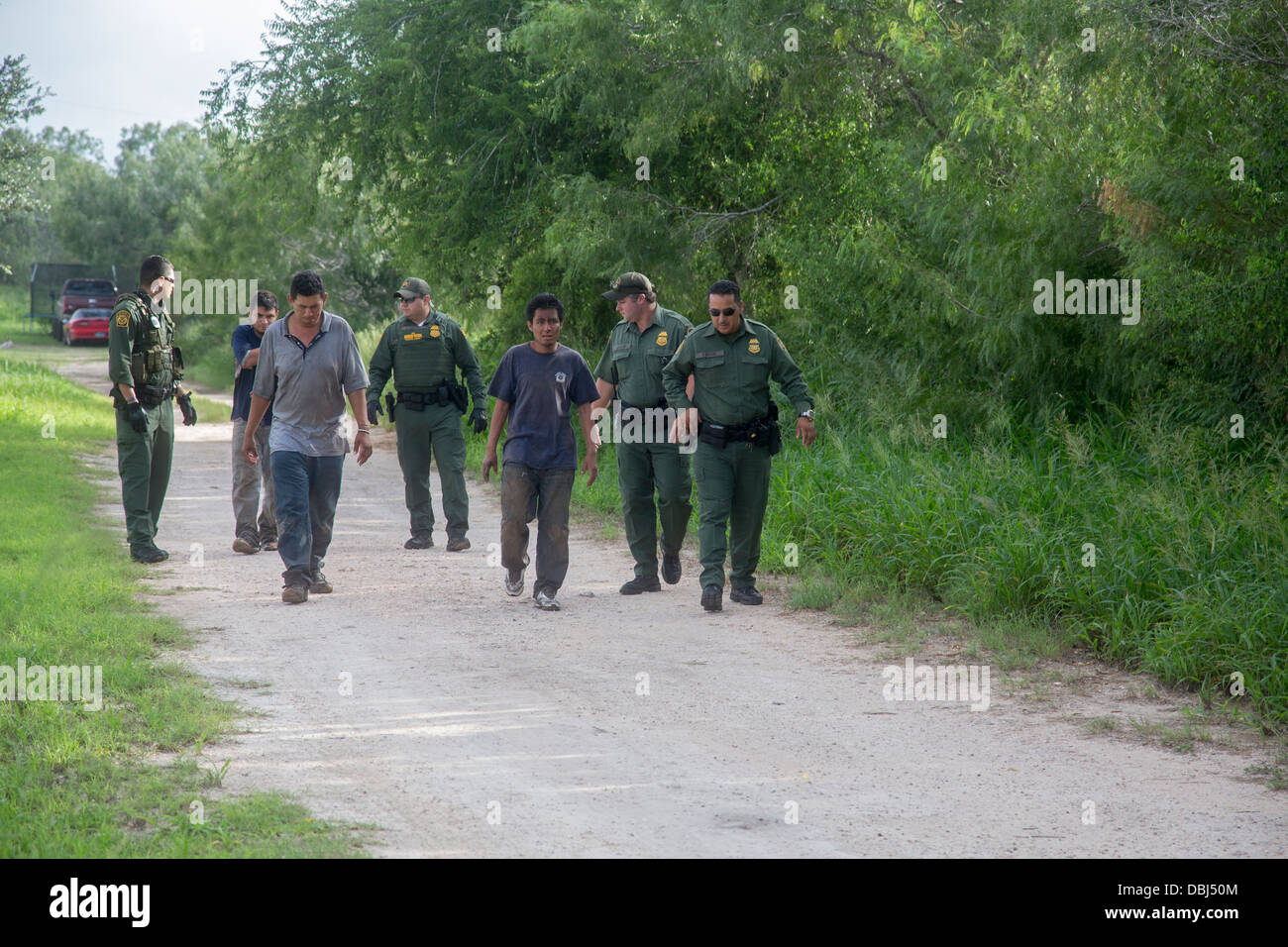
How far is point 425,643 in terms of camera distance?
23.6ft

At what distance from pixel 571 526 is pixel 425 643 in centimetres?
467

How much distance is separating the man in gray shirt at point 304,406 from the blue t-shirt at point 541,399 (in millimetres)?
958

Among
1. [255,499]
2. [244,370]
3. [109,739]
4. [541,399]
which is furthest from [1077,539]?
[244,370]

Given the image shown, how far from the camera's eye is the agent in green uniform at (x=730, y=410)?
8.34m

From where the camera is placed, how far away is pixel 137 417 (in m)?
9.39

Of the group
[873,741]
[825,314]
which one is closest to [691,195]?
[825,314]

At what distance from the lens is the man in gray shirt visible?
8.18 meters

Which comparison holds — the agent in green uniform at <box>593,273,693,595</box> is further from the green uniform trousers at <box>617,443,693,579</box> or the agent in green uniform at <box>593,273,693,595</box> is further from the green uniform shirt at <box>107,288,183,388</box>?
the green uniform shirt at <box>107,288,183,388</box>

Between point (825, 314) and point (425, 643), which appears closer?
point (425, 643)

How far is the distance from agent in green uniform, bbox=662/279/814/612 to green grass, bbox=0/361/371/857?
340 cm

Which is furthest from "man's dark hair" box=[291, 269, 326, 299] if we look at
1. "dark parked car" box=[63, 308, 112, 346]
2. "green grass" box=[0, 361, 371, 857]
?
"dark parked car" box=[63, 308, 112, 346]

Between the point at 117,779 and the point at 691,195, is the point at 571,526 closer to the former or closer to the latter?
the point at 691,195
